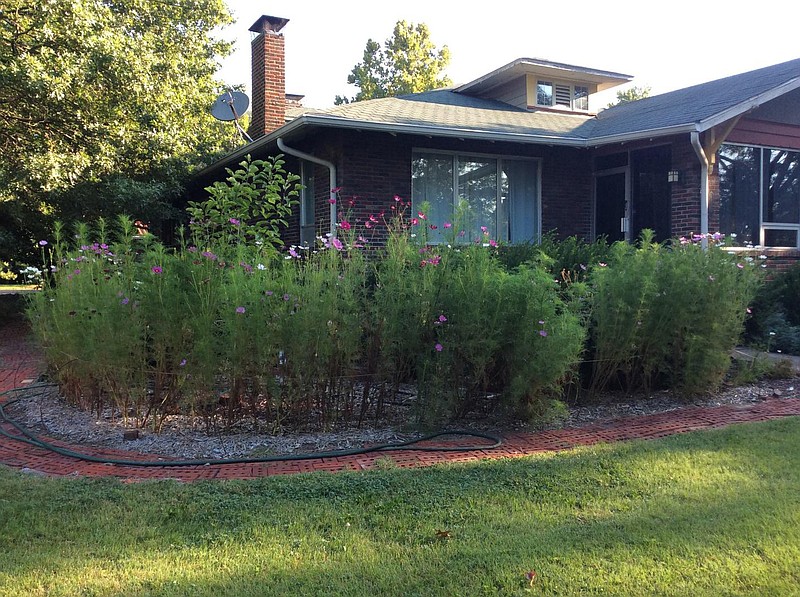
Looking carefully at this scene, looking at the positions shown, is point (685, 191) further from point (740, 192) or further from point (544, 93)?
point (544, 93)

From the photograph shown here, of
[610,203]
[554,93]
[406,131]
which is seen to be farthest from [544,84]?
[406,131]

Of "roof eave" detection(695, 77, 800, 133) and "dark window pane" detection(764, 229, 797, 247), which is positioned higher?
"roof eave" detection(695, 77, 800, 133)

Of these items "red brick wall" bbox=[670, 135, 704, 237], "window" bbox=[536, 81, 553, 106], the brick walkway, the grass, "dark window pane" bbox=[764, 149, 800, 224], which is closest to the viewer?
the grass

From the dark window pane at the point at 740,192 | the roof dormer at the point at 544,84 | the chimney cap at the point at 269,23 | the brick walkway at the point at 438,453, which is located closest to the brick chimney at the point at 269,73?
the chimney cap at the point at 269,23

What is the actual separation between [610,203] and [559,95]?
3645 millimetres

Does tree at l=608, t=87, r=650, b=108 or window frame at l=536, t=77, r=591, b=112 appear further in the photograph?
tree at l=608, t=87, r=650, b=108

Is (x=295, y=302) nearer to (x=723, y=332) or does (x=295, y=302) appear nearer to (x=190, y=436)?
(x=190, y=436)

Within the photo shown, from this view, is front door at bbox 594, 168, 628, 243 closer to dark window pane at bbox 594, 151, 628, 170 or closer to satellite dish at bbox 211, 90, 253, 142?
dark window pane at bbox 594, 151, 628, 170

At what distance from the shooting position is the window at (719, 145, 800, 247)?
35.2ft

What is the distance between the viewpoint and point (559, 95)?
14430 mm

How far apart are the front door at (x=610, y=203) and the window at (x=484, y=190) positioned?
4.61 feet

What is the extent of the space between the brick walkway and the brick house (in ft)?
15.4

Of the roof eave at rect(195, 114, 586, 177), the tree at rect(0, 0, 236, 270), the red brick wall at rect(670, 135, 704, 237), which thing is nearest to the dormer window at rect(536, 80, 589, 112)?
the roof eave at rect(195, 114, 586, 177)

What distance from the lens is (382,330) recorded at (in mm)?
5082
